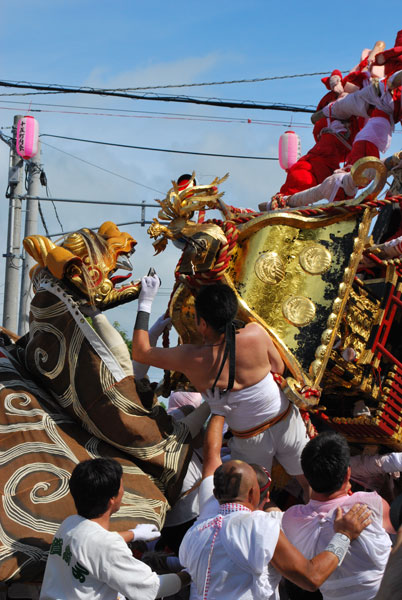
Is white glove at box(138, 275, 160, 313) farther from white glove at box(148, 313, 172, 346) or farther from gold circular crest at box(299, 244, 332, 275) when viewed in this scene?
gold circular crest at box(299, 244, 332, 275)

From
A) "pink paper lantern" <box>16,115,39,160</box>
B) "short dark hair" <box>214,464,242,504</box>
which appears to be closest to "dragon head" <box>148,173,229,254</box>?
"short dark hair" <box>214,464,242,504</box>

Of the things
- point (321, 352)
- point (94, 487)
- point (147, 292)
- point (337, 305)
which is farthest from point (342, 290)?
point (94, 487)

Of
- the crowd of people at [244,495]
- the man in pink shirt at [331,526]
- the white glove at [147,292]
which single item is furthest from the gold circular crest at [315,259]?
the man in pink shirt at [331,526]

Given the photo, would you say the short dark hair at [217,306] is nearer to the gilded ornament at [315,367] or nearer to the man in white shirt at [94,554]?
the gilded ornament at [315,367]

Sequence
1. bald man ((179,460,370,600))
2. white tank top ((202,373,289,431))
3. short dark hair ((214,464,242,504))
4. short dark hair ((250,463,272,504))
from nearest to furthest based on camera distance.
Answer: bald man ((179,460,370,600)) < short dark hair ((214,464,242,504)) < short dark hair ((250,463,272,504)) < white tank top ((202,373,289,431))

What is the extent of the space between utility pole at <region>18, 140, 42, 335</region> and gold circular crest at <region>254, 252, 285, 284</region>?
21.8 feet

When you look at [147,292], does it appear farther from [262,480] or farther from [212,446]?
[262,480]

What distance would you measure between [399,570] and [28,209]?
972cm

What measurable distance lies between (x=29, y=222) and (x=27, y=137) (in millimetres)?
1504

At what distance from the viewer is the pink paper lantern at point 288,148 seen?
11133mm

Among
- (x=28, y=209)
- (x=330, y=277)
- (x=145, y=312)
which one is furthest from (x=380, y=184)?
(x=28, y=209)

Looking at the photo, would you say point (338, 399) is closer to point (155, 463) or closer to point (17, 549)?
point (155, 463)

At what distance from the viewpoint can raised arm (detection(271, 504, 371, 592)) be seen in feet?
7.63

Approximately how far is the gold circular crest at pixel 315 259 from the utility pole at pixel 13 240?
21.6 ft
